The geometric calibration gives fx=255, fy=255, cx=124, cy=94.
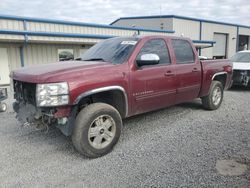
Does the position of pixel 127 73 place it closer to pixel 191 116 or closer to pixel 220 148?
pixel 220 148

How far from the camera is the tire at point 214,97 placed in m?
6.81

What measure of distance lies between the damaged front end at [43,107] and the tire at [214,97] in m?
4.15

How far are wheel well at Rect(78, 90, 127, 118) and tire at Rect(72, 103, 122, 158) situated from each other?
12.2 inches

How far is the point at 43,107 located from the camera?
3.79m

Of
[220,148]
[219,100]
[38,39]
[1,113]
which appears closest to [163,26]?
[38,39]

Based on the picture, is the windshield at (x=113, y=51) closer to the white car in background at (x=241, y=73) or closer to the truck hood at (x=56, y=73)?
the truck hood at (x=56, y=73)

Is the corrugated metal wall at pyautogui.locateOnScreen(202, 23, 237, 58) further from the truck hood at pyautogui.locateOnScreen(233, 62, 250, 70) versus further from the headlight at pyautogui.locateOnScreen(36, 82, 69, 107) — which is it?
the headlight at pyautogui.locateOnScreen(36, 82, 69, 107)

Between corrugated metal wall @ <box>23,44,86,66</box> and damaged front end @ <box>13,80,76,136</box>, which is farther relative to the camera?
corrugated metal wall @ <box>23,44,86,66</box>

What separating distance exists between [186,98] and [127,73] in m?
2.10

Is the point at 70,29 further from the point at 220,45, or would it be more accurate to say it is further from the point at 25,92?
the point at 220,45

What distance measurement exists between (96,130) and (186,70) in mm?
2711

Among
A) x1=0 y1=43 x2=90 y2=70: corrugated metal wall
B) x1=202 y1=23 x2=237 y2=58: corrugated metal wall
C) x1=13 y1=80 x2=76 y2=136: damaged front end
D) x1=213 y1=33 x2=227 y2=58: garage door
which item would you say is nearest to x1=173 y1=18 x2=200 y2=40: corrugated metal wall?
x1=202 y1=23 x2=237 y2=58: corrugated metal wall

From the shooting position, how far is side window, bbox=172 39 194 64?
567 cm

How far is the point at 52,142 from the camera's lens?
15.9 feet
